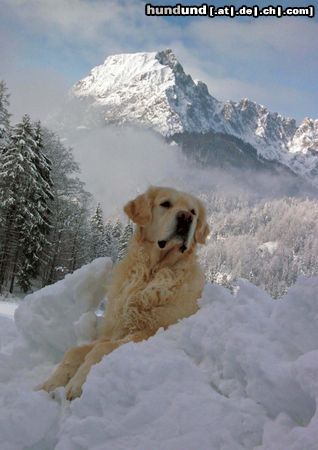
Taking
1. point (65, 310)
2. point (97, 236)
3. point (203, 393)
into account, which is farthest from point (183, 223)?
point (97, 236)

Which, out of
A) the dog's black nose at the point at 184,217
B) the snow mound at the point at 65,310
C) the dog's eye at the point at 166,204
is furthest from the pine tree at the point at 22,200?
the dog's black nose at the point at 184,217

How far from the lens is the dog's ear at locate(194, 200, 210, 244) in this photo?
566 cm

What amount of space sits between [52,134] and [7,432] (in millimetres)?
32754

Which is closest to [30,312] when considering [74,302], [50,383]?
[74,302]

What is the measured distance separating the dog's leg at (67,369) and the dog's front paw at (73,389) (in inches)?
9.5

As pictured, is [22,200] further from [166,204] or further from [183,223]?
[183,223]

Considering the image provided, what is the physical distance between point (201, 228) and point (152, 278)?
1.13 m

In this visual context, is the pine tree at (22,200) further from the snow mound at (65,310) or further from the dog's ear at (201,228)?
the dog's ear at (201,228)

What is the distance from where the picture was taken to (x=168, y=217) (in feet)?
17.9

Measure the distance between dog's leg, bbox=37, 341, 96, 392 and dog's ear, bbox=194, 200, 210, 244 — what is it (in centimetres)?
206

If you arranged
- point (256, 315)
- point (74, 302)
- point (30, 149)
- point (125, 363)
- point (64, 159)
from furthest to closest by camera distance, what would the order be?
point (64, 159), point (30, 149), point (74, 302), point (256, 315), point (125, 363)

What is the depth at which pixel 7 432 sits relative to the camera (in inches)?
109

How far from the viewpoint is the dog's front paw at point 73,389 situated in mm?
3562

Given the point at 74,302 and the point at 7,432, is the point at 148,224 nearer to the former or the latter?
the point at 74,302
